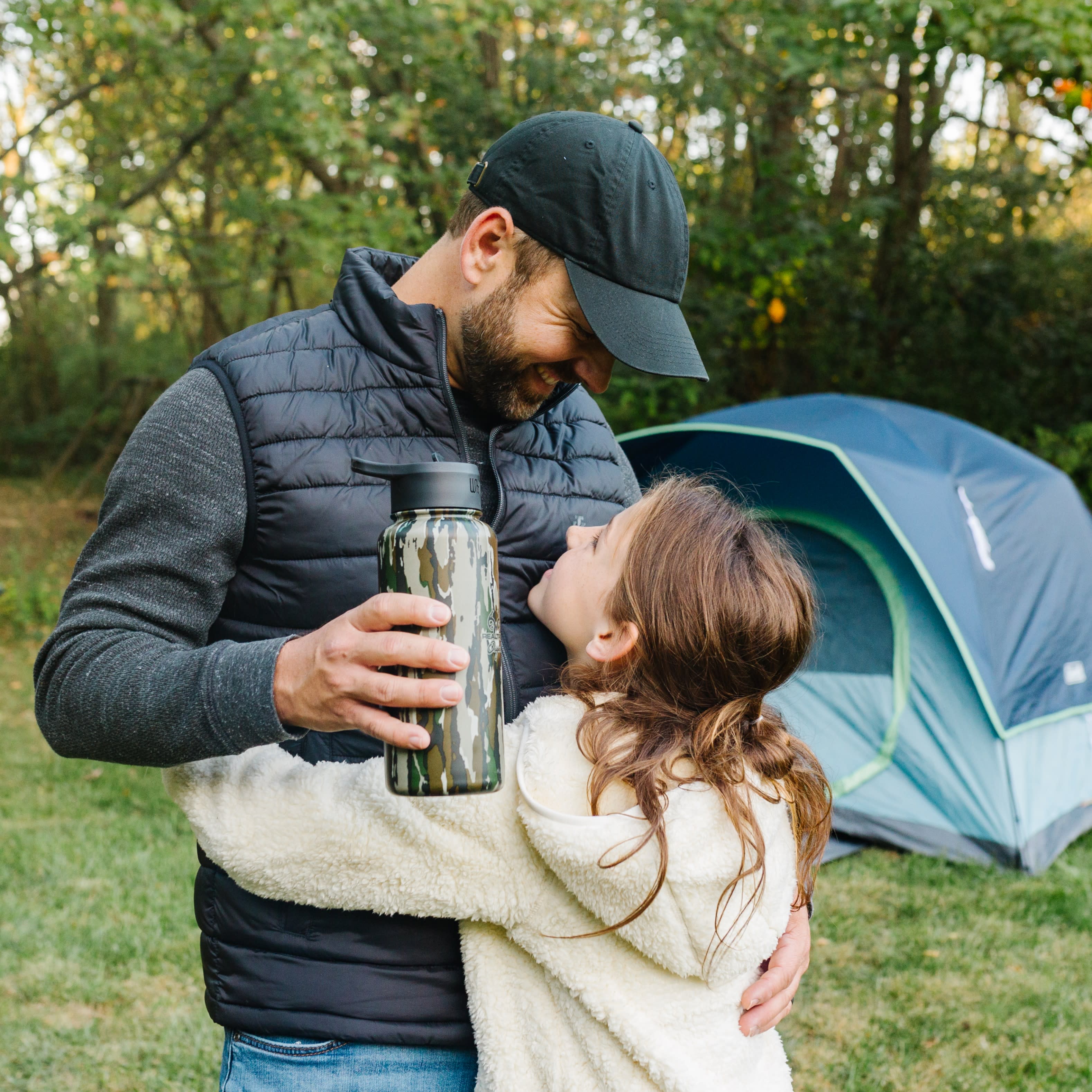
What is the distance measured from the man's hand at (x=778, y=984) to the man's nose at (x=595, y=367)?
744mm

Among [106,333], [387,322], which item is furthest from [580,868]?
[106,333]

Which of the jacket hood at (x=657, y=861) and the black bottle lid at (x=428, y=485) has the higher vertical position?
the black bottle lid at (x=428, y=485)

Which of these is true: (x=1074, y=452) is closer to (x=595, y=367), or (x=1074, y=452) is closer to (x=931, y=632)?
(x=931, y=632)

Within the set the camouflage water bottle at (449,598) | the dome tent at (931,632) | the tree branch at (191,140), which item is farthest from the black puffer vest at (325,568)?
the tree branch at (191,140)

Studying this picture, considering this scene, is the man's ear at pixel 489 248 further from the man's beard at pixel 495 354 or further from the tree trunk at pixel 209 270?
the tree trunk at pixel 209 270

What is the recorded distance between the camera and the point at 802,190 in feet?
25.2

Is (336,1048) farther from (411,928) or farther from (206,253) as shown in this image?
(206,253)

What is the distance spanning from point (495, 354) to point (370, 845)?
0.63m

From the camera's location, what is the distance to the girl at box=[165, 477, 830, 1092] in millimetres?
1168

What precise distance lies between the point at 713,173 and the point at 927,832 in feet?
18.1

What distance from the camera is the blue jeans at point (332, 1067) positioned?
1248 mm

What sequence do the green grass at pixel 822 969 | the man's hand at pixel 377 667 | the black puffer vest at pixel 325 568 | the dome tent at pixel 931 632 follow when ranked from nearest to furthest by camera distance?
1. the man's hand at pixel 377 667
2. the black puffer vest at pixel 325 568
3. the green grass at pixel 822 969
4. the dome tent at pixel 931 632

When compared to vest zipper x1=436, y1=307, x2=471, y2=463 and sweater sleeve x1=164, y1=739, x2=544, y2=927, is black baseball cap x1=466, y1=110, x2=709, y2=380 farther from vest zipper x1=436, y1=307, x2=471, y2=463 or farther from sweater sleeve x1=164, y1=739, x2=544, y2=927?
sweater sleeve x1=164, y1=739, x2=544, y2=927

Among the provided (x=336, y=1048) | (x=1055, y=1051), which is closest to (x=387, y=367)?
(x=336, y=1048)
